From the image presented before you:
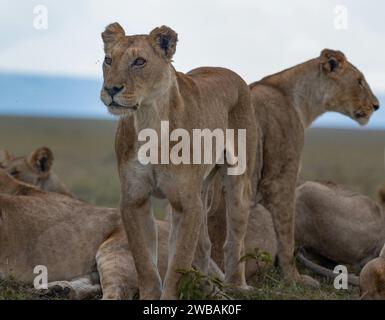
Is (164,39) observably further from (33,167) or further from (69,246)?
(33,167)

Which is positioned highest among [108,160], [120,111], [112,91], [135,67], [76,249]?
[108,160]

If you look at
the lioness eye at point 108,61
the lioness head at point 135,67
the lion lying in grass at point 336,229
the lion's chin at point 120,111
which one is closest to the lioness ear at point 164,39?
the lioness head at point 135,67

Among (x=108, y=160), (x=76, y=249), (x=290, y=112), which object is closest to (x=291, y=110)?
(x=290, y=112)

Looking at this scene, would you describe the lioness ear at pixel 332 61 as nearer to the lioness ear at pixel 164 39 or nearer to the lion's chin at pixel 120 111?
the lioness ear at pixel 164 39

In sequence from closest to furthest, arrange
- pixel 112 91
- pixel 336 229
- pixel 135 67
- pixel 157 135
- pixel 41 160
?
pixel 112 91 → pixel 135 67 → pixel 157 135 → pixel 336 229 → pixel 41 160

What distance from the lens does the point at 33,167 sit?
10.6 m

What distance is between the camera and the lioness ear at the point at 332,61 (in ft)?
31.2

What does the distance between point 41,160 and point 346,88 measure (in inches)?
110

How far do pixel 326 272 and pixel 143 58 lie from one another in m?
3.04

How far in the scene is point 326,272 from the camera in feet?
30.1

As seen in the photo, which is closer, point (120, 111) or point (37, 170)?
point (120, 111)
